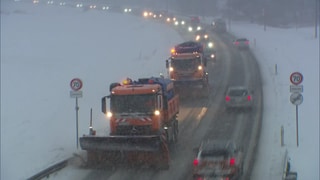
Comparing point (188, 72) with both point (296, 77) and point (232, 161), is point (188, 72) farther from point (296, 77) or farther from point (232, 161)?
point (232, 161)

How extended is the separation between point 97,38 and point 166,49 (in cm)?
1854

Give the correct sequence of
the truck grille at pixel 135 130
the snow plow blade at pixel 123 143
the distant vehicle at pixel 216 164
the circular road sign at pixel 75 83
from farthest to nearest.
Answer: the circular road sign at pixel 75 83
the truck grille at pixel 135 130
the snow plow blade at pixel 123 143
the distant vehicle at pixel 216 164

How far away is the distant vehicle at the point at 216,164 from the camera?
1764 centimetres

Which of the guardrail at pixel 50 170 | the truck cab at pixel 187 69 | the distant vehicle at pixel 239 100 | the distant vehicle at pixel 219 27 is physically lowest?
the guardrail at pixel 50 170

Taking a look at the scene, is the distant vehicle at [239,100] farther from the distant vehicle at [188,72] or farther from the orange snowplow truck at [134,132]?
the orange snowplow truck at [134,132]

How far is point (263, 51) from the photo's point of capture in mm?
61906

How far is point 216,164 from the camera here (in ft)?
58.6

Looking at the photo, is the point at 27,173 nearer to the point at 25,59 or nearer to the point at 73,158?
the point at 73,158

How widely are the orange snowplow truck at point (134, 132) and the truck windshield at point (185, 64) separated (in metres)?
14.0

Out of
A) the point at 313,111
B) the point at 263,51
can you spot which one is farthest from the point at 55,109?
the point at 263,51

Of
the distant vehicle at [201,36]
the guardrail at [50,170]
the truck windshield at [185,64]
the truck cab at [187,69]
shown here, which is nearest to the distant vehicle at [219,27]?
the distant vehicle at [201,36]

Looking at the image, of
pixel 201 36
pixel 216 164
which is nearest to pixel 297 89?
pixel 216 164

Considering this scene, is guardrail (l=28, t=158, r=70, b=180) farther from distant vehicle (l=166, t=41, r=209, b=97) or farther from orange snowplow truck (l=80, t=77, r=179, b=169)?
distant vehicle (l=166, t=41, r=209, b=97)

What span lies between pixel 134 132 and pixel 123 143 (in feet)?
3.25
